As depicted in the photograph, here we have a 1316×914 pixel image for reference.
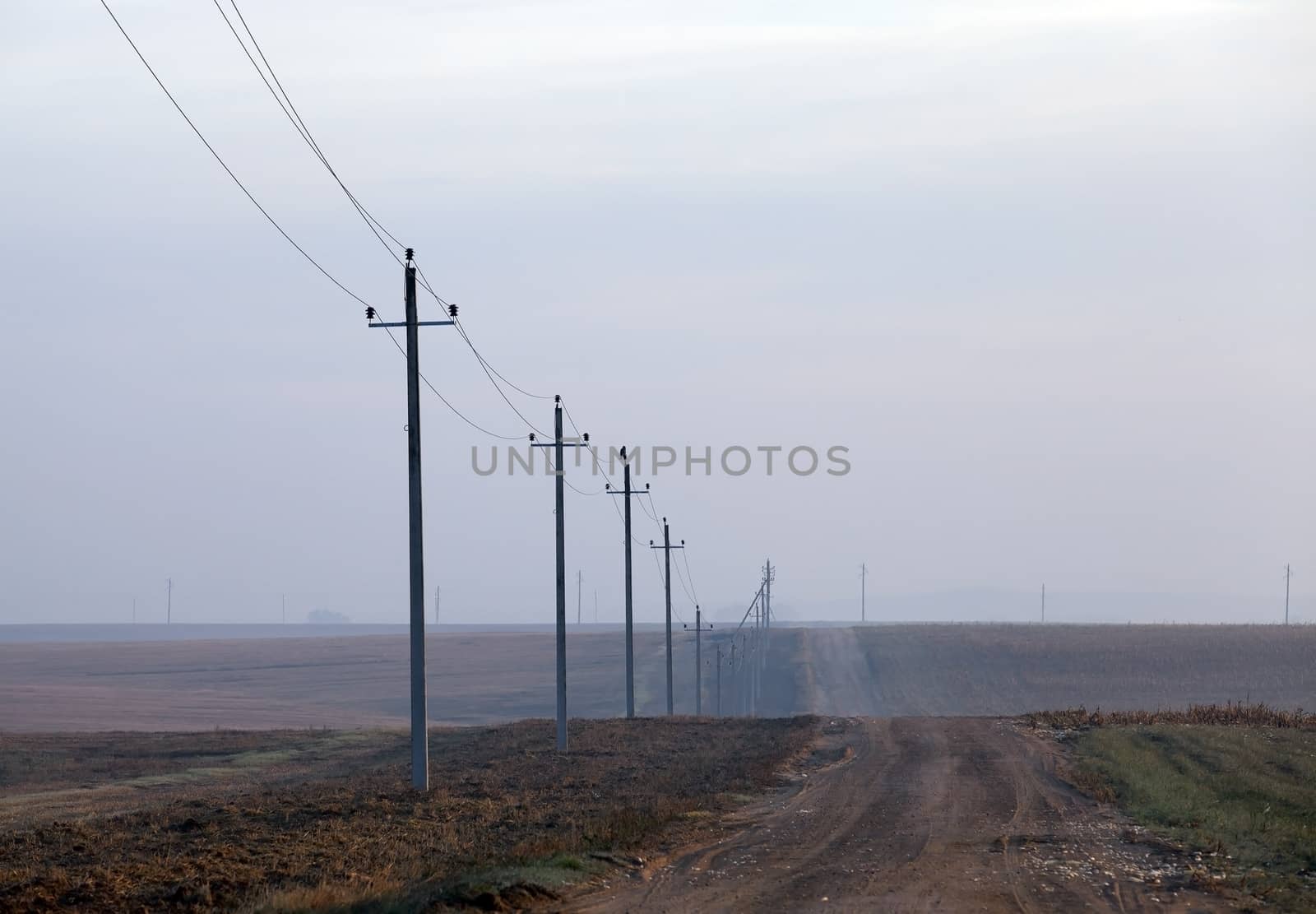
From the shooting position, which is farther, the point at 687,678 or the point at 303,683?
the point at 687,678

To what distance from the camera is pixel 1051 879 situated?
1520 centimetres

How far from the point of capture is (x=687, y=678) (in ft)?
391

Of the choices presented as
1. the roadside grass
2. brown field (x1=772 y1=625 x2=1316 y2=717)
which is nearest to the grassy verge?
the roadside grass

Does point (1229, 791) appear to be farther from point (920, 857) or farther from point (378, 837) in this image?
point (378, 837)

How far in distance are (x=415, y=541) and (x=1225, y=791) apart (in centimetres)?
1548

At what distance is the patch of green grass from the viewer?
16000 mm

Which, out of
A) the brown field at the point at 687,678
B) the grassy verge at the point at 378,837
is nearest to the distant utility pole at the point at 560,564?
the grassy verge at the point at 378,837

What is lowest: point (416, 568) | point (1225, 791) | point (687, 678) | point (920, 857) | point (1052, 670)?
point (687, 678)

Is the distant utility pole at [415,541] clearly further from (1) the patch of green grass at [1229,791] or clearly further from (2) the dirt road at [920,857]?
(1) the patch of green grass at [1229,791]

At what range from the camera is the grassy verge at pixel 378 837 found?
1339cm

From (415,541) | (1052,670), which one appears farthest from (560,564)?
(1052,670)

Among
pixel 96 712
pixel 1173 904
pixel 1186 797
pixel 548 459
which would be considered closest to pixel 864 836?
pixel 1173 904

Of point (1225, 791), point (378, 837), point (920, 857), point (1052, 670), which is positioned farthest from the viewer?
point (1052, 670)

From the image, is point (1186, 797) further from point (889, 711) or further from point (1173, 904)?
point (889, 711)
